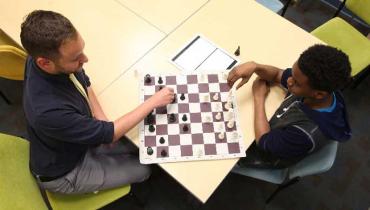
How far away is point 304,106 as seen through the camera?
146 cm

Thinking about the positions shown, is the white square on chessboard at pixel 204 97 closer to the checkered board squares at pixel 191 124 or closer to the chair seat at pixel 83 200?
the checkered board squares at pixel 191 124

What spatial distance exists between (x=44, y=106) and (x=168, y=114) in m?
0.58

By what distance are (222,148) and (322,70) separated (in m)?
0.56

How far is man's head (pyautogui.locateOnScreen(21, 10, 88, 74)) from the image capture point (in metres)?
1.22

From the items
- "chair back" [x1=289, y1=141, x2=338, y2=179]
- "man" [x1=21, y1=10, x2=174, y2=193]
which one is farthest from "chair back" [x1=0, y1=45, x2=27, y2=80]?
"chair back" [x1=289, y1=141, x2=338, y2=179]

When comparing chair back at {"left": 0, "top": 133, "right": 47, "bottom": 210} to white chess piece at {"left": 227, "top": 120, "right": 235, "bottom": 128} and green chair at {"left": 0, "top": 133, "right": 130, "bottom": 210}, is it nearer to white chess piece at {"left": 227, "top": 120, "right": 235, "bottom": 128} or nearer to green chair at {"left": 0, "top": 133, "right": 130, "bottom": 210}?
green chair at {"left": 0, "top": 133, "right": 130, "bottom": 210}

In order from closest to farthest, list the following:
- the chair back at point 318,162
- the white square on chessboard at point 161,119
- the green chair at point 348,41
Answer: the chair back at point 318,162 → the white square on chessboard at point 161,119 → the green chair at point 348,41

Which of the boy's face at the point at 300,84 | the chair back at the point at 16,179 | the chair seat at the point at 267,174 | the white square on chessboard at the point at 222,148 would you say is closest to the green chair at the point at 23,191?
the chair back at the point at 16,179

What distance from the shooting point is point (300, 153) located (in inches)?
58.2

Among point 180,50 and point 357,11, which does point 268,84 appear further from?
point 357,11

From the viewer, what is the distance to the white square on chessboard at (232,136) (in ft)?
5.01

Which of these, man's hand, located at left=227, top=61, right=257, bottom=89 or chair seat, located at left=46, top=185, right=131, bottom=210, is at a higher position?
man's hand, located at left=227, top=61, right=257, bottom=89

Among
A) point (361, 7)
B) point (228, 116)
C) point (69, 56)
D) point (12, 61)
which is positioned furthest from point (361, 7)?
point (12, 61)

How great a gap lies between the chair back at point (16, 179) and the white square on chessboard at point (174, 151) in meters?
0.63
